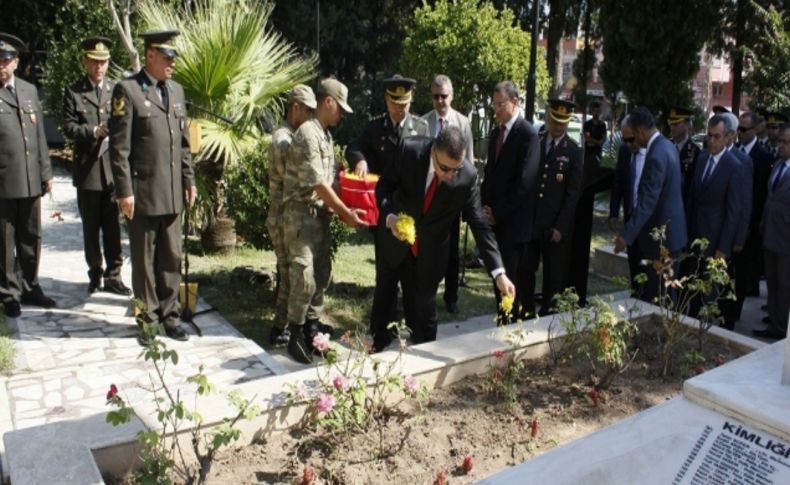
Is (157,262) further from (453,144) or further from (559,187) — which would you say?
(559,187)

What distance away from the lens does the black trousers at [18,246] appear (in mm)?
5414

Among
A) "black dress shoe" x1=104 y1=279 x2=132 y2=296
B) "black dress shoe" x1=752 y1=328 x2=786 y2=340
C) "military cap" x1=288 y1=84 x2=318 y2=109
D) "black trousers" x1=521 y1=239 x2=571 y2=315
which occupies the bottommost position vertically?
"black dress shoe" x1=752 y1=328 x2=786 y2=340

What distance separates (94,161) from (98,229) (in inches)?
23.9

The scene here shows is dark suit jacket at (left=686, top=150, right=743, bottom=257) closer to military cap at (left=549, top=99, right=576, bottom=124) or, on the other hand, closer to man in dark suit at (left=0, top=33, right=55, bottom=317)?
military cap at (left=549, top=99, right=576, bottom=124)

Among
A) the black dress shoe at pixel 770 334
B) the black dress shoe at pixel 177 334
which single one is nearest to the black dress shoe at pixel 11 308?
the black dress shoe at pixel 177 334

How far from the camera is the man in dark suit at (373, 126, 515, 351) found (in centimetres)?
427

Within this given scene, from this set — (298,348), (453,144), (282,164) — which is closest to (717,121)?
(453,144)

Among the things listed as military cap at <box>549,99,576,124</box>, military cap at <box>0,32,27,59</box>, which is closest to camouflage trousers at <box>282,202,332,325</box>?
military cap at <box>549,99,576,124</box>

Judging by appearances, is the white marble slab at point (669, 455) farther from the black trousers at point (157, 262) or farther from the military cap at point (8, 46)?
the military cap at point (8, 46)

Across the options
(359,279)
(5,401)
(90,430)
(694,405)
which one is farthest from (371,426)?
(359,279)

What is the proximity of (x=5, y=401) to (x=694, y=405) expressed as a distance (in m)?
3.62

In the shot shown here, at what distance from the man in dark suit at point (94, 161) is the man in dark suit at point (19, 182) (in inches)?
10.7

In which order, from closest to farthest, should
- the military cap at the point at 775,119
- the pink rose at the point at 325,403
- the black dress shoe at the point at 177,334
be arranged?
the pink rose at the point at 325,403 < the black dress shoe at the point at 177,334 < the military cap at the point at 775,119

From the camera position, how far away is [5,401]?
→ 400 centimetres
